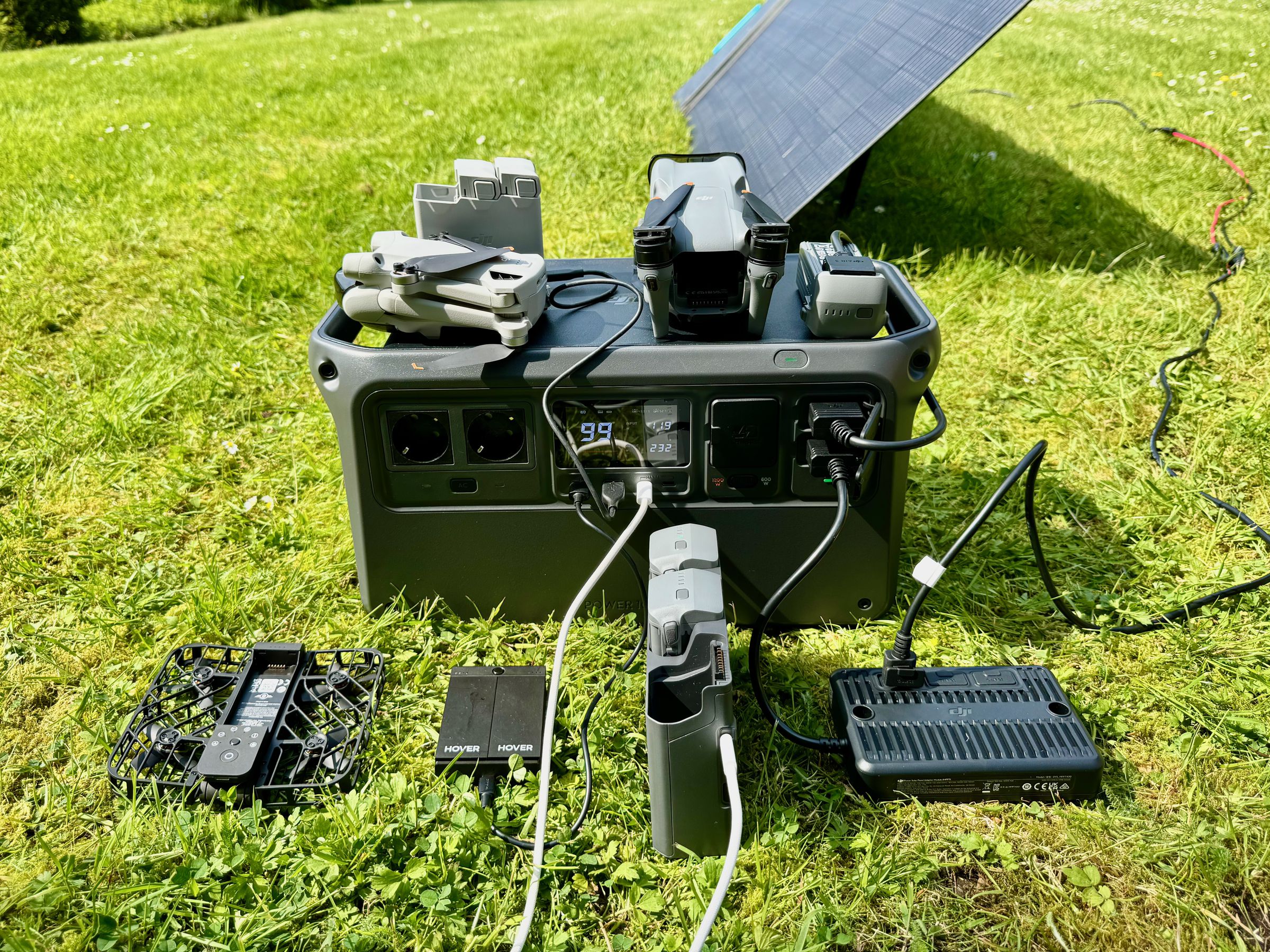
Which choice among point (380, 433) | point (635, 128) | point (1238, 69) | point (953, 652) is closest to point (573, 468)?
point (380, 433)

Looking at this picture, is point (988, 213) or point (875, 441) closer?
point (875, 441)

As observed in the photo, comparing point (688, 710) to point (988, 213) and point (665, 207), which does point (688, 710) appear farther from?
point (988, 213)

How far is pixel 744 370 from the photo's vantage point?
1644 millimetres

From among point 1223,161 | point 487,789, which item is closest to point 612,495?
point 487,789

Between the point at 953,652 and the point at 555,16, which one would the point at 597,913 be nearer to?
the point at 953,652

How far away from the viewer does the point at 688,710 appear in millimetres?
1360

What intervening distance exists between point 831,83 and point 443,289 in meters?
2.69

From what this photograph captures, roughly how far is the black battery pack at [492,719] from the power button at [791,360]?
2.70 feet

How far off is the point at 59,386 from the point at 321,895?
8.08 feet

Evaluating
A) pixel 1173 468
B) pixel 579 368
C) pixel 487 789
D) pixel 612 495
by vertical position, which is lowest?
pixel 487 789

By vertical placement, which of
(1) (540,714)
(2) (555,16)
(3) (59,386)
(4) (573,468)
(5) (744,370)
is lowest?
(1) (540,714)

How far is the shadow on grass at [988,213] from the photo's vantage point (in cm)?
374

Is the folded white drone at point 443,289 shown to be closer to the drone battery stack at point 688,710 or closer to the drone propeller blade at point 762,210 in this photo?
the drone propeller blade at point 762,210

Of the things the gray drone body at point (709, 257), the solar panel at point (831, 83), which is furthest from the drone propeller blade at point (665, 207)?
the solar panel at point (831, 83)
